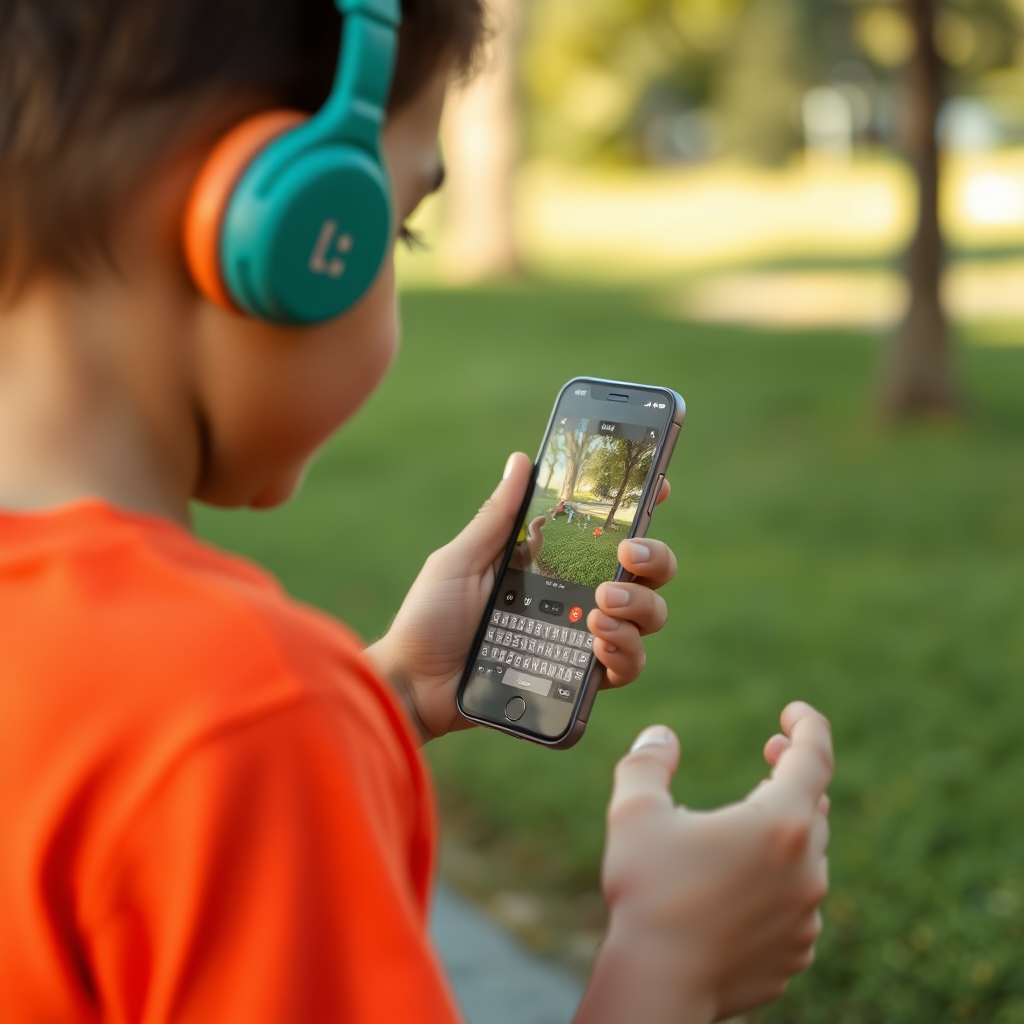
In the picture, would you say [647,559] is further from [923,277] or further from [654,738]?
[923,277]

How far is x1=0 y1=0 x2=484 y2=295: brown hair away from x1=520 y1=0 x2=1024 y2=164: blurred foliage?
1471 inches

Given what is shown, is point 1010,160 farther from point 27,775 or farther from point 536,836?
point 27,775

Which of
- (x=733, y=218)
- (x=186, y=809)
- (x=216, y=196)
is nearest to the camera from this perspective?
(x=186, y=809)

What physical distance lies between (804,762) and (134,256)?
0.61 meters

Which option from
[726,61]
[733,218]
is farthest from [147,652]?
[726,61]

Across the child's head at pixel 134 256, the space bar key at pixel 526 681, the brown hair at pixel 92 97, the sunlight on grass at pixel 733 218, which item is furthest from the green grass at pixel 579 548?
the sunlight on grass at pixel 733 218

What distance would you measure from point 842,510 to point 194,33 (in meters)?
5.71

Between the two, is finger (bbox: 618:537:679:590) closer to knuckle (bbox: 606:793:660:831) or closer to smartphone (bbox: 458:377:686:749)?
smartphone (bbox: 458:377:686:749)

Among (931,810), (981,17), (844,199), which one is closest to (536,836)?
(931,810)

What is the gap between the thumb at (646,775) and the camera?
1044mm

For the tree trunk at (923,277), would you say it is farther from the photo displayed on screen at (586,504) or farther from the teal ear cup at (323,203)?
the teal ear cup at (323,203)

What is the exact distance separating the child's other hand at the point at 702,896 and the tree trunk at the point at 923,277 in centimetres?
704

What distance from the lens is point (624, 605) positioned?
1467 millimetres

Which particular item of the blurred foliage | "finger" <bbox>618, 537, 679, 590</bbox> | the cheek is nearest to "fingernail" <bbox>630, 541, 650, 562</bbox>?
"finger" <bbox>618, 537, 679, 590</bbox>
